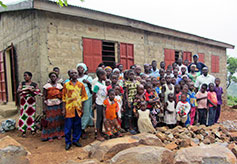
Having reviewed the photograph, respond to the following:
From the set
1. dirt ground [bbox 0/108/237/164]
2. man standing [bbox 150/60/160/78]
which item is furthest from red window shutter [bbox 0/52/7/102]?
man standing [bbox 150/60/160/78]

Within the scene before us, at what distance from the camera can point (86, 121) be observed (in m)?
4.34

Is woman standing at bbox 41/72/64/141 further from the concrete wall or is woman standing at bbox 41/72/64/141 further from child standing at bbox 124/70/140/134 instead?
the concrete wall

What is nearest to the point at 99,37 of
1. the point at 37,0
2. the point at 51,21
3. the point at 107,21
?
the point at 107,21

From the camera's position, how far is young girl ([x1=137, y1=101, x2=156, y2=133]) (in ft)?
13.3

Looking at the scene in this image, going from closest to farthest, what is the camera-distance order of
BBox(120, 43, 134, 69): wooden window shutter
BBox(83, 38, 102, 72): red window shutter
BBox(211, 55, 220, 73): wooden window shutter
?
1. BBox(83, 38, 102, 72): red window shutter
2. BBox(120, 43, 134, 69): wooden window shutter
3. BBox(211, 55, 220, 73): wooden window shutter

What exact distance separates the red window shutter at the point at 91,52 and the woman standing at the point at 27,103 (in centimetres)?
236

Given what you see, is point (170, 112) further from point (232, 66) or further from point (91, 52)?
point (232, 66)

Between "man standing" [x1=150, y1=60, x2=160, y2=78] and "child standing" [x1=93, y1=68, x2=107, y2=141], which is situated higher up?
"man standing" [x1=150, y1=60, x2=160, y2=78]

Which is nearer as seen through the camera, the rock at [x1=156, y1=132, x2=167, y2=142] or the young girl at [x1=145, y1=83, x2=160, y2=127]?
the rock at [x1=156, y1=132, x2=167, y2=142]

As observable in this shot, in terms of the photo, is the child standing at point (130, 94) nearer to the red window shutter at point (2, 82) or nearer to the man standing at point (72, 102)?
the man standing at point (72, 102)

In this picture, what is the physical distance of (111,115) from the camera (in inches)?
151

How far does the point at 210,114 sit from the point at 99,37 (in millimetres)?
4339

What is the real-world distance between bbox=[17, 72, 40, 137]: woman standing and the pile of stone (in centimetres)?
294

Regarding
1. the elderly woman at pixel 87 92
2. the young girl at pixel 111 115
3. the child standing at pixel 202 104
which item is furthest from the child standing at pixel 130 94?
the child standing at pixel 202 104
